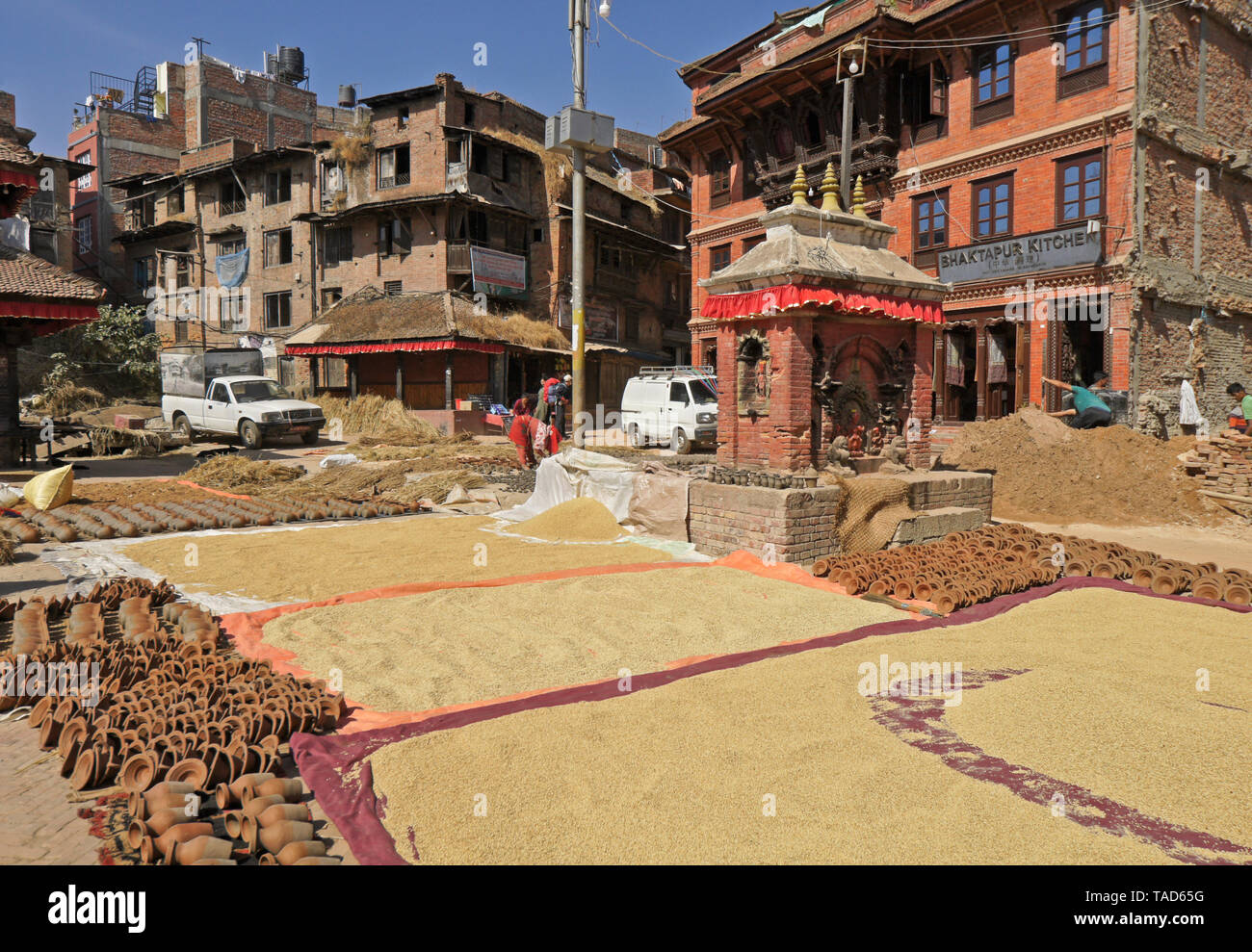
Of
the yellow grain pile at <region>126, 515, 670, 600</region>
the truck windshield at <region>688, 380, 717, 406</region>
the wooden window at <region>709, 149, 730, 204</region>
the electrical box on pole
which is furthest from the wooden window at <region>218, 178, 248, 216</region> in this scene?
the yellow grain pile at <region>126, 515, 670, 600</region>

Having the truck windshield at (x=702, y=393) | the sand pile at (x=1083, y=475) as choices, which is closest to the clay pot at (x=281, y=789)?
the sand pile at (x=1083, y=475)

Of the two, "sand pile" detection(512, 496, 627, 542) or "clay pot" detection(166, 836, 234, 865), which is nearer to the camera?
"clay pot" detection(166, 836, 234, 865)

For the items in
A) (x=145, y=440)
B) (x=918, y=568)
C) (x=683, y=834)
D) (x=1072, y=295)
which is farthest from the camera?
(x=145, y=440)

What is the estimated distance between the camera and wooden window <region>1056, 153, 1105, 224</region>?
17.9 m

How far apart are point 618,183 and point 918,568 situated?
3254 centimetres

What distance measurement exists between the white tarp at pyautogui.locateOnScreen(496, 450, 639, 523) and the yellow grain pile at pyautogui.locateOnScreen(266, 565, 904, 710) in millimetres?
2898

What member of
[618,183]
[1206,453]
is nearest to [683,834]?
[1206,453]

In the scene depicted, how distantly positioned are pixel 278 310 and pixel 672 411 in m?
23.0

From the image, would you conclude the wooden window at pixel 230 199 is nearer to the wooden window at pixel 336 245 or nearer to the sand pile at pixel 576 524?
the wooden window at pixel 336 245

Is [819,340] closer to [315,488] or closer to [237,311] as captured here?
[315,488]

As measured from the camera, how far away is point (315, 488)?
14250 millimetres

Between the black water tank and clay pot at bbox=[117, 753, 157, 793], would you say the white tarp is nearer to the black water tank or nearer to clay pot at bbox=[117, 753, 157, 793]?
clay pot at bbox=[117, 753, 157, 793]

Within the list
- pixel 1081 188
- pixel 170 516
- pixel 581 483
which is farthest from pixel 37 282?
pixel 1081 188

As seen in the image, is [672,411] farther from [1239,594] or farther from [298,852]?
[298,852]
